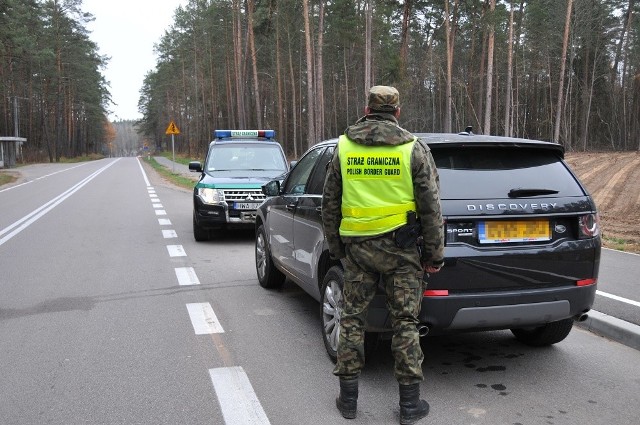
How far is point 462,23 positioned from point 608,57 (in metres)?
20.3

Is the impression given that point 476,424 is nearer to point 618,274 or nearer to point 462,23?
point 618,274

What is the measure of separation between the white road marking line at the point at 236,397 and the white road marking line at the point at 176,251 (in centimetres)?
509

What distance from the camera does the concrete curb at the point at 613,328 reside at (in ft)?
15.8

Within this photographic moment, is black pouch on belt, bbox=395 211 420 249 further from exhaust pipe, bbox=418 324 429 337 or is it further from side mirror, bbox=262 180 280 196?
side mirror, bbox=262 180 280 196

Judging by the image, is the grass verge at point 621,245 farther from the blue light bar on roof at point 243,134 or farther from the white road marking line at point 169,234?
the white road marking line at point 169,234

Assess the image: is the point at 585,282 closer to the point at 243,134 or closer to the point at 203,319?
the point at 203,319

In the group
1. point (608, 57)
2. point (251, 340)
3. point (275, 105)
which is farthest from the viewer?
point (275, 105)

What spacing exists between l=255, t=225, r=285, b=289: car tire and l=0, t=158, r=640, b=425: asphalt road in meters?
0.16

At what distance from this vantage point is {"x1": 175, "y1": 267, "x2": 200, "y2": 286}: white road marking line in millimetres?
7164

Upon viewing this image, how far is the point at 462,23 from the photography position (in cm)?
3838

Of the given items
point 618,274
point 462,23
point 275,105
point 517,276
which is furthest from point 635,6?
point 517,276

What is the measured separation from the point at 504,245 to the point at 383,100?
51.9 inches

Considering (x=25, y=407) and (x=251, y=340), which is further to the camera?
(x=251, y=340)

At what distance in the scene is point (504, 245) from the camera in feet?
12.5
